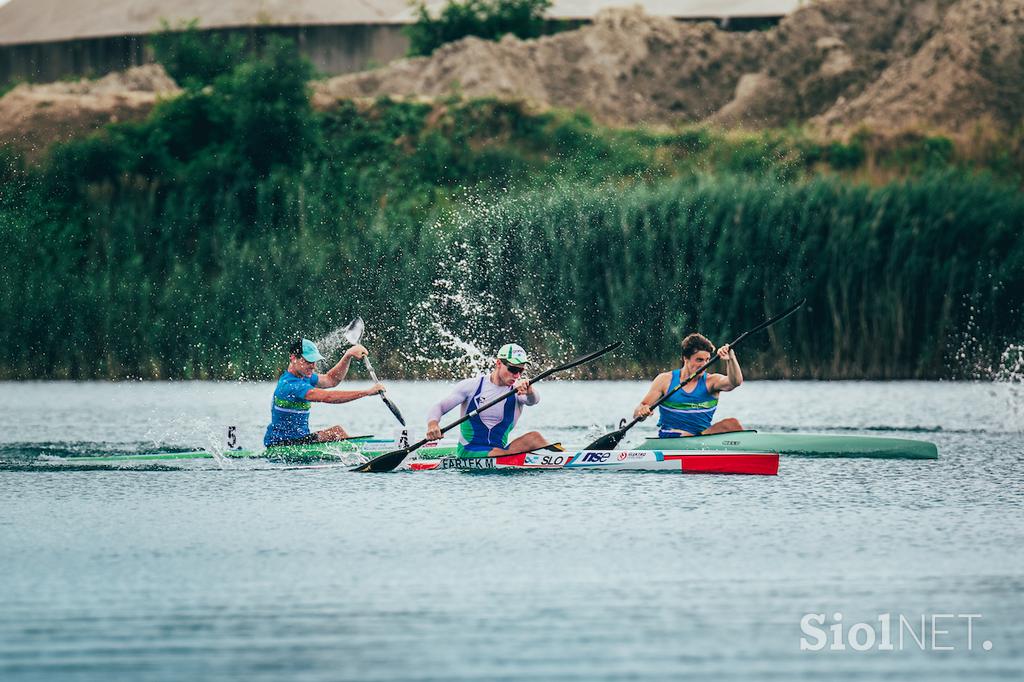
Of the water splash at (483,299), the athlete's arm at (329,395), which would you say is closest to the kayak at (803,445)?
the athlete's arm at (329,395)

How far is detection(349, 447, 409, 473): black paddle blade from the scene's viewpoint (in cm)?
1722

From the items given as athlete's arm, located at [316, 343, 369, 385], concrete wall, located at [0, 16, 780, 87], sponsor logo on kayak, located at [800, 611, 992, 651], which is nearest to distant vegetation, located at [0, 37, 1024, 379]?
athlete's arm, located at [316, 343, 369, 385]

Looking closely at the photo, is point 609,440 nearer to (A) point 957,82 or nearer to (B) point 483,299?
(B) point 483,299

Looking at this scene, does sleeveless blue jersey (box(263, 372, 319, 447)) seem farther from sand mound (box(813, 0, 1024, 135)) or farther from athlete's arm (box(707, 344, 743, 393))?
sand mound (box(813, 0, 1024, 135))

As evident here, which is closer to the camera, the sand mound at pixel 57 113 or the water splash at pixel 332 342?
the water splash at pixel 332 342

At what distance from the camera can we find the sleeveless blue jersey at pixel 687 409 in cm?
1805

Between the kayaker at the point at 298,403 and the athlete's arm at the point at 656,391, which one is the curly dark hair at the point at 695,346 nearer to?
the athlete's arm at the point at 656,391

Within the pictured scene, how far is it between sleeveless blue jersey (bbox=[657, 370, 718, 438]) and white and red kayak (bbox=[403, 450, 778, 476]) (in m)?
1.03

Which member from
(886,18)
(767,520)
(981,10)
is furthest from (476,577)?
(886,18)

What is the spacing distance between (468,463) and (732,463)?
265 cm

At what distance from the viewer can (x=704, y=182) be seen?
3381 centimetres

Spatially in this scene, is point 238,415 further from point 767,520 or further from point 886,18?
point 886,18

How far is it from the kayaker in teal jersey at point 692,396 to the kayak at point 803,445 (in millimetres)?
216

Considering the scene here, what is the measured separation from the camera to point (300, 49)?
67.8 m
